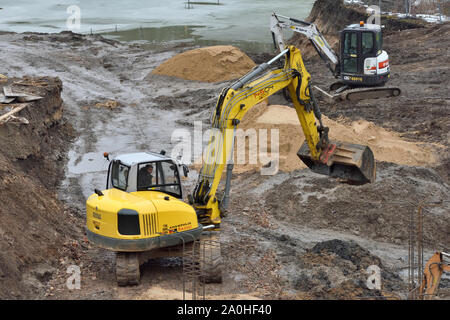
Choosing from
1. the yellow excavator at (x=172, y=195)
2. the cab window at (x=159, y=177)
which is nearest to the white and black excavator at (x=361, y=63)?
the yellow excavator at (x=172, y=195)

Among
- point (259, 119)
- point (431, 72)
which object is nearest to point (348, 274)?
point (259, 119)

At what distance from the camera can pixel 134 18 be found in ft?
201

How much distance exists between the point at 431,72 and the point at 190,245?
20888mm

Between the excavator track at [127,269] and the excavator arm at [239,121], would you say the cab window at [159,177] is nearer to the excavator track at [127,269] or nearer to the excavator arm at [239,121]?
the excavator arm at [239,121]

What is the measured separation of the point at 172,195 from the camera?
11.8m

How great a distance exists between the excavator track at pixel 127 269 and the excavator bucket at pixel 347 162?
4.91 m

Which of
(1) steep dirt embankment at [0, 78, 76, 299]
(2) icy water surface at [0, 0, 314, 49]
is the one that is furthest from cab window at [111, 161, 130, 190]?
(2) icy water surface at [0, 0, 314, 49]

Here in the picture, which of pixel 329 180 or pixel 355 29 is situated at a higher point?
pixel 355 29

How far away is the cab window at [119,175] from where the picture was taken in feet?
38.0

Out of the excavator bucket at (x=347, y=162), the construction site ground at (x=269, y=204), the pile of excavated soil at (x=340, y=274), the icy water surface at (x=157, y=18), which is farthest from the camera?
the icy water surface at (x=157, y=18)

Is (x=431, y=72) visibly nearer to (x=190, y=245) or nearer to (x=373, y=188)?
(x=373, y=188)

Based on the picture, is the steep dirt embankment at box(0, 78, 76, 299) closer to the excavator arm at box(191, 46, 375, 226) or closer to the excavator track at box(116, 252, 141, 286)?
the excavator track at box(116, 252, 141, 286)

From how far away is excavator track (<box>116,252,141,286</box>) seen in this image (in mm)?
11047

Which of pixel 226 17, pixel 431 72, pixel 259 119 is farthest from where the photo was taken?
pixel 226 17
